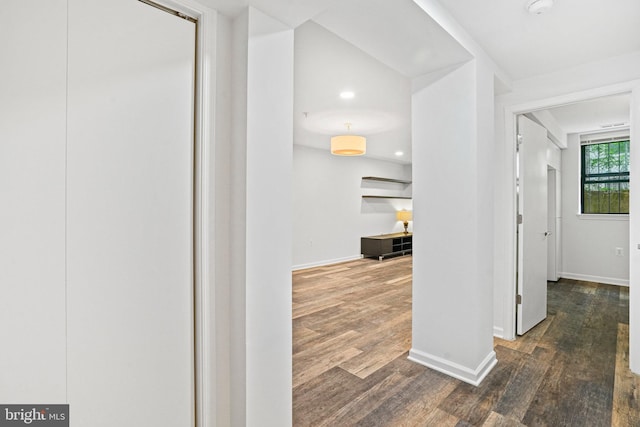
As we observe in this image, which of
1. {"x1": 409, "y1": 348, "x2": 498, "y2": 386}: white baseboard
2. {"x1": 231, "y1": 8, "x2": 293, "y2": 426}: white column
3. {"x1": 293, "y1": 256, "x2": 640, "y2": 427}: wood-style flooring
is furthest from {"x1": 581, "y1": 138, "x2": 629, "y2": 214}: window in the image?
{"x1": 231, "y1": 8, "x2": 293, "y2": 426}: white column

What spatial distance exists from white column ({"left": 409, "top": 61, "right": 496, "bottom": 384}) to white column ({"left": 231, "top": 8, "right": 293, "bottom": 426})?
1295 millimetres

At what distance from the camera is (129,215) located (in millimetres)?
1244

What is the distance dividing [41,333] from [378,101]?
351 cm

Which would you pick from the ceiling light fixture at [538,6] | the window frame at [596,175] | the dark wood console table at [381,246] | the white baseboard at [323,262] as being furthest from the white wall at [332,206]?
the ceiling light fixture at [538,6]

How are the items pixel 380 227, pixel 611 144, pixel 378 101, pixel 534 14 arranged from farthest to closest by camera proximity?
pixel 380 227, pixel 611 144, pixel 378 101, pixel 534 14

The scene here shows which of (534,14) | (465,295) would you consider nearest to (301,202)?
(465,295)

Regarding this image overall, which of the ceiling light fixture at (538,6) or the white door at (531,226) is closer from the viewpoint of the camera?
the ceiling light fixture at (538,6)

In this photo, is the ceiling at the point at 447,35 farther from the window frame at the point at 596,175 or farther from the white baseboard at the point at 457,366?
the window frame at the point at 596,175

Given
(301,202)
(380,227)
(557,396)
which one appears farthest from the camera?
(380,227)

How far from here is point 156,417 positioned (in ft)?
4.37

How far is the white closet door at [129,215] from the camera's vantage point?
1143mm

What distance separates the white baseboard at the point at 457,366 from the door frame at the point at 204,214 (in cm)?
162

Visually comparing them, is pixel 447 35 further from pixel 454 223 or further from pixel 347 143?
pixel 347 143

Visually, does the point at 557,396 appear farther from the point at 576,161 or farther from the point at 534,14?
the point at 576,161
